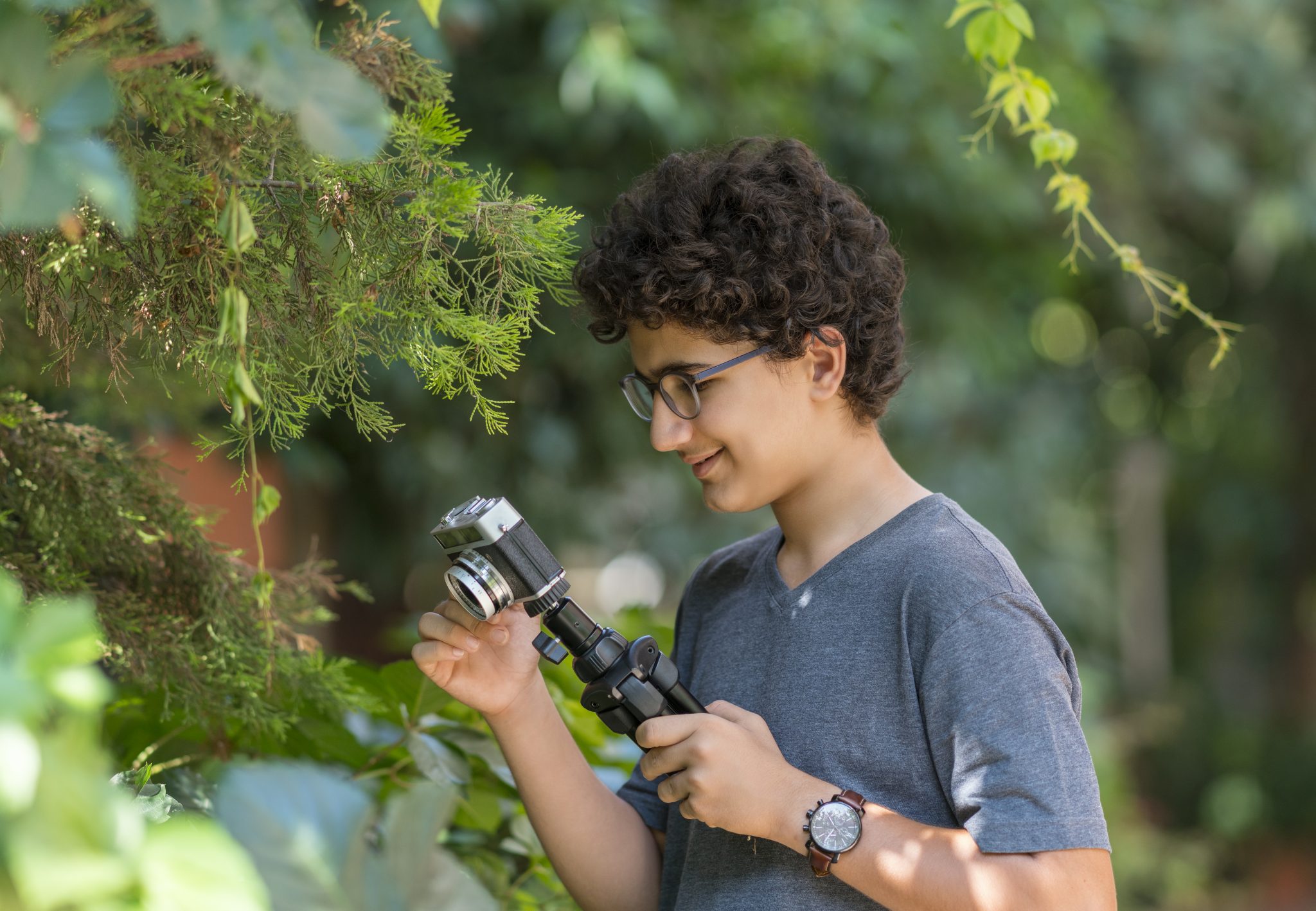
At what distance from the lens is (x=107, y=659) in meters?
1.29

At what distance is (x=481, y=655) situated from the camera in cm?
134

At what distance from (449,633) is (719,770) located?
327 mm

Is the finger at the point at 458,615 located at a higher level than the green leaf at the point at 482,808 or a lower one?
higher

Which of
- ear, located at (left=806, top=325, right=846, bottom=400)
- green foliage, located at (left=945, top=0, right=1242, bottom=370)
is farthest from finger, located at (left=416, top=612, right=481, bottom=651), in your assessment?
green foliage, located at (left=945, top=0, right=1242, bottom=370)

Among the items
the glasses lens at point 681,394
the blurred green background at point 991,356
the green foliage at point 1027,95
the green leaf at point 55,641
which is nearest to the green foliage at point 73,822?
the green leaf at point 55,641

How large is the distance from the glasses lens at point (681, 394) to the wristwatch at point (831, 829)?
434mm

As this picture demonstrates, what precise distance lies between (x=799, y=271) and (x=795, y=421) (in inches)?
6.7

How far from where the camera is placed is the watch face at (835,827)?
1.12 metres

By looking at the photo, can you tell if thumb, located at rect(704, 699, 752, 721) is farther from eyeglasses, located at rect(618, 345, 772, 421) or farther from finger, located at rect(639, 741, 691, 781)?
eyeglasses, located at rect(618, 345, 772, 421)

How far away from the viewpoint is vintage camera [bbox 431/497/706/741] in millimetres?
1176

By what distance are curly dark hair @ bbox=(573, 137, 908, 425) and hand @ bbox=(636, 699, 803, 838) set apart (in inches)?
16.4

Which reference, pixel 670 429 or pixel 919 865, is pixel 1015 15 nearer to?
pixel 670 429

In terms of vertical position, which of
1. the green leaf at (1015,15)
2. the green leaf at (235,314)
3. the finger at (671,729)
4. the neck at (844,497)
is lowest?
the finger at (671,729)

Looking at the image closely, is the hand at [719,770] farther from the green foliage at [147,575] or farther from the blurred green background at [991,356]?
the green foliage at [147,575]
